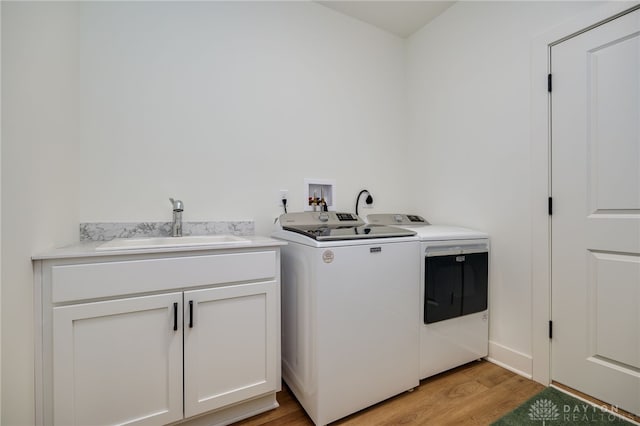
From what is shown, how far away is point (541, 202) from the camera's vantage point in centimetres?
162

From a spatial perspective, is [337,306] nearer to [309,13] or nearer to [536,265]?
[536,265]

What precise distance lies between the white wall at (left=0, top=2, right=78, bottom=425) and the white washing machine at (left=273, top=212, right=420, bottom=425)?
3.42 feet

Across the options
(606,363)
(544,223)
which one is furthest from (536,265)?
(606,363)

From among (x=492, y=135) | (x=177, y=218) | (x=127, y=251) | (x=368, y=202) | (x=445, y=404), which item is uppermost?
(x=492, y=135)

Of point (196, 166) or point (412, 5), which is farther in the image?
point (412, 5)

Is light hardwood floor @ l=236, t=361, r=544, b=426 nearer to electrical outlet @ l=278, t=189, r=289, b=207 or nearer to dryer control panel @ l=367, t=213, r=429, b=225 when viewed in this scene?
dryer control panel @ l=367, t=213, r=429, b=225

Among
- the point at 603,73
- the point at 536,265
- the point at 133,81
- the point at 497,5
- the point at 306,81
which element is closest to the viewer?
the point at 603,73

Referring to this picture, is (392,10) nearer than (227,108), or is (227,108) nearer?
(227,108)

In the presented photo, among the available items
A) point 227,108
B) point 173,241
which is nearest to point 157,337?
point 173,241

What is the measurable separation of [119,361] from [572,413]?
212cm

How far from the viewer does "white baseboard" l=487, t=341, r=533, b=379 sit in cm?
166

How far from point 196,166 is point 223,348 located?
3.53 feet

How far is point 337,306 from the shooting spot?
1.32 meters

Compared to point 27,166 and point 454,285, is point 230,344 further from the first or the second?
point 454,285
